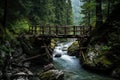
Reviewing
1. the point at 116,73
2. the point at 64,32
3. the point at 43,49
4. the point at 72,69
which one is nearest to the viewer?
the point at 116,73

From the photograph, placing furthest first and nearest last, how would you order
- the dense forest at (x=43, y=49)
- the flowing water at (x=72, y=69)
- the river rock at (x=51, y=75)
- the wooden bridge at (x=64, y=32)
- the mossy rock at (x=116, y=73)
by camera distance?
1. the wooden bridge at (x=64, y=32)
2. the flowing water at (x=72, y=69)
3. the mossy rock at (x=116, y=73)
4. the dense forest at (x=43, y=49)
5. the river rock at (x=51, y=75)

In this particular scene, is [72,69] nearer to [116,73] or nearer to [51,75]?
[116,73]

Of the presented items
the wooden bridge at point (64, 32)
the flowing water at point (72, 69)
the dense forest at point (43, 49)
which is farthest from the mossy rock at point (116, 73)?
the wooden bridge at point (64, 32)

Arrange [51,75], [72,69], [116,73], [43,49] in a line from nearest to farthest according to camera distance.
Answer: [51,75]
[116,73]
[72,69]
[43,49]

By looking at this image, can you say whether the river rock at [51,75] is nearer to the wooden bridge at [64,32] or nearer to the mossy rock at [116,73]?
the mossy rock at [116,73]

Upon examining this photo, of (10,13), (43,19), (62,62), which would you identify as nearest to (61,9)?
(43,19)

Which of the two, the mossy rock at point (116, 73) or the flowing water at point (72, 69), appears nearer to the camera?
the mossy rock at point (116, 73)

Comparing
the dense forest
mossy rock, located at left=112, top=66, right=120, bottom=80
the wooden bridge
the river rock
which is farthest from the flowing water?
the wooden bridge

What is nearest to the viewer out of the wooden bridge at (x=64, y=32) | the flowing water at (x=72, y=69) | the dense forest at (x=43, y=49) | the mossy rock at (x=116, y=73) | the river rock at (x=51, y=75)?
the river rock at (x=51, y=75)

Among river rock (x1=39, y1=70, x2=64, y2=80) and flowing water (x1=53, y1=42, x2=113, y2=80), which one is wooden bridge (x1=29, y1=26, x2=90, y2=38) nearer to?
flowing water (x1=53, y1=42, x2=113, y2=80)

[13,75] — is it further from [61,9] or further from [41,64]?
[61,9]

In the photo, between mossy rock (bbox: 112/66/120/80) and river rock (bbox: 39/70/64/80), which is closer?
river rock (bbox: 39/70/64/80)

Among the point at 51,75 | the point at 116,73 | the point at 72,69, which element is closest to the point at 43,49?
the point at 72,69

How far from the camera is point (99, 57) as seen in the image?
23.3 m
